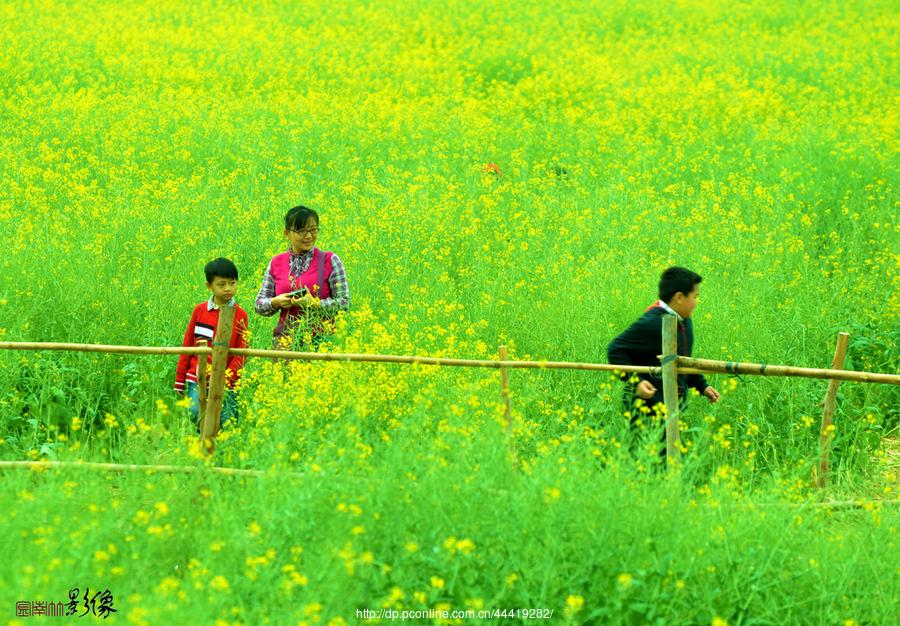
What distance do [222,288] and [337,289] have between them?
74 centimetres

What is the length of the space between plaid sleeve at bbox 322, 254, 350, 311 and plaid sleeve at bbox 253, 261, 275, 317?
0.33 meters

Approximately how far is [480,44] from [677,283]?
490 inches

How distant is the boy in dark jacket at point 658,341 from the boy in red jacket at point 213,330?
2168mm

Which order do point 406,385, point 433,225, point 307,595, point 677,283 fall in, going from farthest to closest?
point 433,225, point 406,385, point 677,283, point 307,595

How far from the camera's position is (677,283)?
5316 mm

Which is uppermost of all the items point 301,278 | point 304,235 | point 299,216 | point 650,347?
point 299,216

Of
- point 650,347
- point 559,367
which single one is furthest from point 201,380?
point 650,347

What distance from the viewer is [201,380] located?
562cm

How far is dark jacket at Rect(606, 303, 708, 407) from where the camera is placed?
215 inches

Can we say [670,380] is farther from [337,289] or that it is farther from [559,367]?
[337,289]

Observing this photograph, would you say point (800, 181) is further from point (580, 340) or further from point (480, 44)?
point (480, 44)

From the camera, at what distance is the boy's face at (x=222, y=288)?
19.1ft

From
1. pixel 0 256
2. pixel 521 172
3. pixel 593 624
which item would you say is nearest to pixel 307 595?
pixel 593 624

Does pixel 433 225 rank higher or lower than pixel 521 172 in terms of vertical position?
lower
